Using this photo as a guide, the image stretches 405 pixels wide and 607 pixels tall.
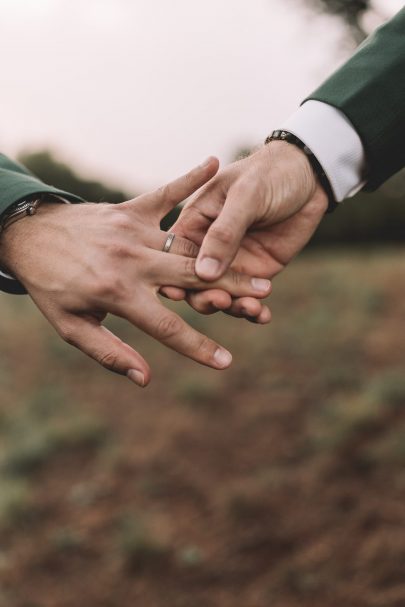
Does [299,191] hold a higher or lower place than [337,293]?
higher

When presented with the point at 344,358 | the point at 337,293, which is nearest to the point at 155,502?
the point at 344,358

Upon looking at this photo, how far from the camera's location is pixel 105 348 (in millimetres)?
2207

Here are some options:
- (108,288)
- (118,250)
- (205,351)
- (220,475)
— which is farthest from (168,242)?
(220,475)

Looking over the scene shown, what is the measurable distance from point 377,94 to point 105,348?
1.22 metres

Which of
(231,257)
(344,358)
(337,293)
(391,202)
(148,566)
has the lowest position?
(391,202)

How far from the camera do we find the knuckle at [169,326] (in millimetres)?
2180

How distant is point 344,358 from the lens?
19.3 feet

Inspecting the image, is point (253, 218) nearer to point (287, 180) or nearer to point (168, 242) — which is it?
point (287, 180)

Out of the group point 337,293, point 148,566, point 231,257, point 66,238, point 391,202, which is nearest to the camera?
point 231,257

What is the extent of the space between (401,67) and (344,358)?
12.6 ft

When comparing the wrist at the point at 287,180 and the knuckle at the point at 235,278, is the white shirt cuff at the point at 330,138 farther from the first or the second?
the knuckle at the point at 235,278

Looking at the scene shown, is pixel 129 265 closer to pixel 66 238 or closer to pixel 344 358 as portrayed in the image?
pixel 66 238

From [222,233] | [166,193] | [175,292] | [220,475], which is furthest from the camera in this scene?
[220,475]

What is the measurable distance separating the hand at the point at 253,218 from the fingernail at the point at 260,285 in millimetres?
65
